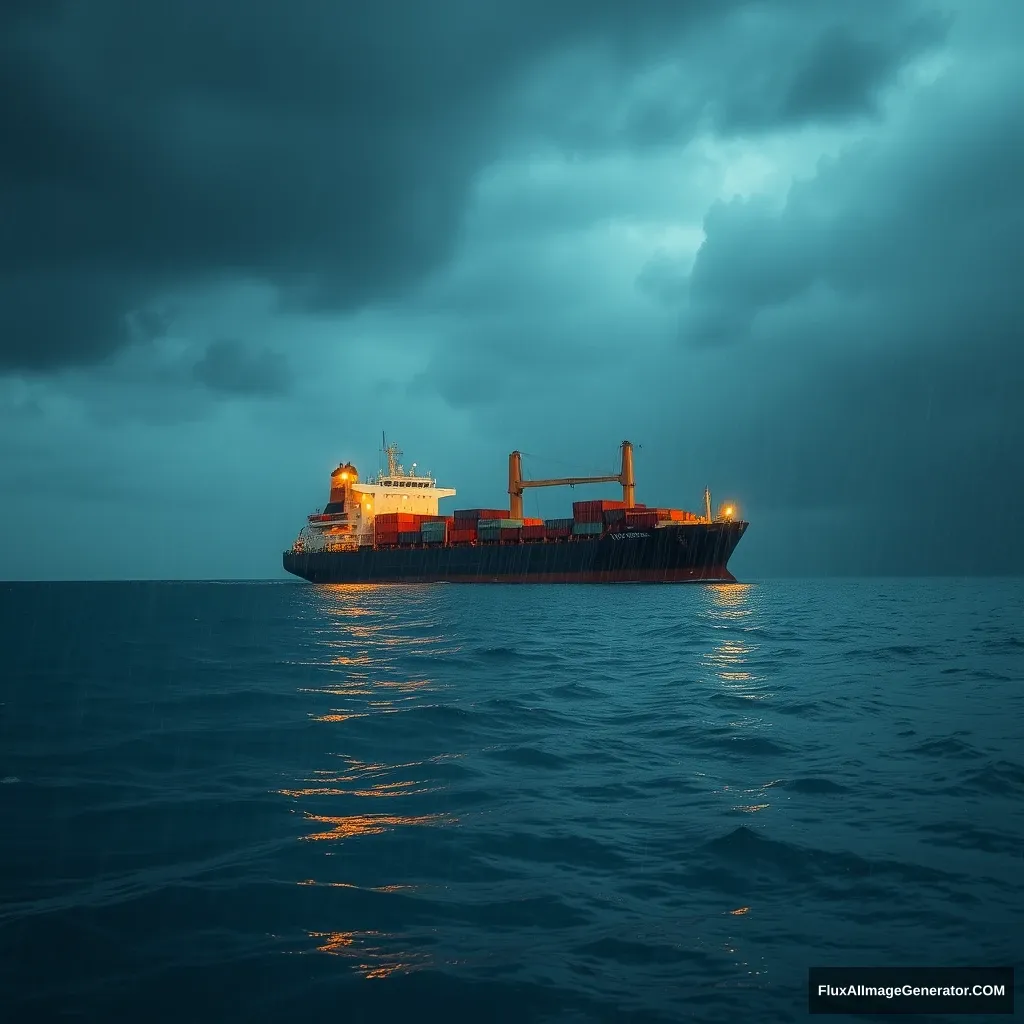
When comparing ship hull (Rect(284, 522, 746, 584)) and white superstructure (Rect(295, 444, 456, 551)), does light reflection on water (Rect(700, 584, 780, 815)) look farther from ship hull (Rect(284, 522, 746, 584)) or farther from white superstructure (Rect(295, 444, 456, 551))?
white superstructure (Rect(295, 444, 456, 551))

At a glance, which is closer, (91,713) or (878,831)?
(878,831)

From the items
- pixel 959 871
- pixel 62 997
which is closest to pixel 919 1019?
pixel 959 871

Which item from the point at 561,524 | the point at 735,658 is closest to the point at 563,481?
the point at 561,524

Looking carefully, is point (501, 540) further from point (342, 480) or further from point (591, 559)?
point (342, 480)

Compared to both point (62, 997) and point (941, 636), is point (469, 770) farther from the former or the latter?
point (941, 636)

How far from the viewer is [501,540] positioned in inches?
3617

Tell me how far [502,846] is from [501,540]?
275 ft

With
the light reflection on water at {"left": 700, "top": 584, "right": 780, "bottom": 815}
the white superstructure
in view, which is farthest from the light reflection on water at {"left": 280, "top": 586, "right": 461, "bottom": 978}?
the white superstructure

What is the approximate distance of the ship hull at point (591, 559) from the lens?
80.8 m

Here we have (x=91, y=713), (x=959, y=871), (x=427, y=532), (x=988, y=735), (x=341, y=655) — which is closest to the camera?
(x=959, y=871)

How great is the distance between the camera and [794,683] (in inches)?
736

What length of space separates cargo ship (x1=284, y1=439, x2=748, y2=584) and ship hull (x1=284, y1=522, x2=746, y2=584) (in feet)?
0.38

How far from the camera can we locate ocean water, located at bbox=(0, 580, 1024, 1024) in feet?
17.7

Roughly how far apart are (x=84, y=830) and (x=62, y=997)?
4.16 meters
